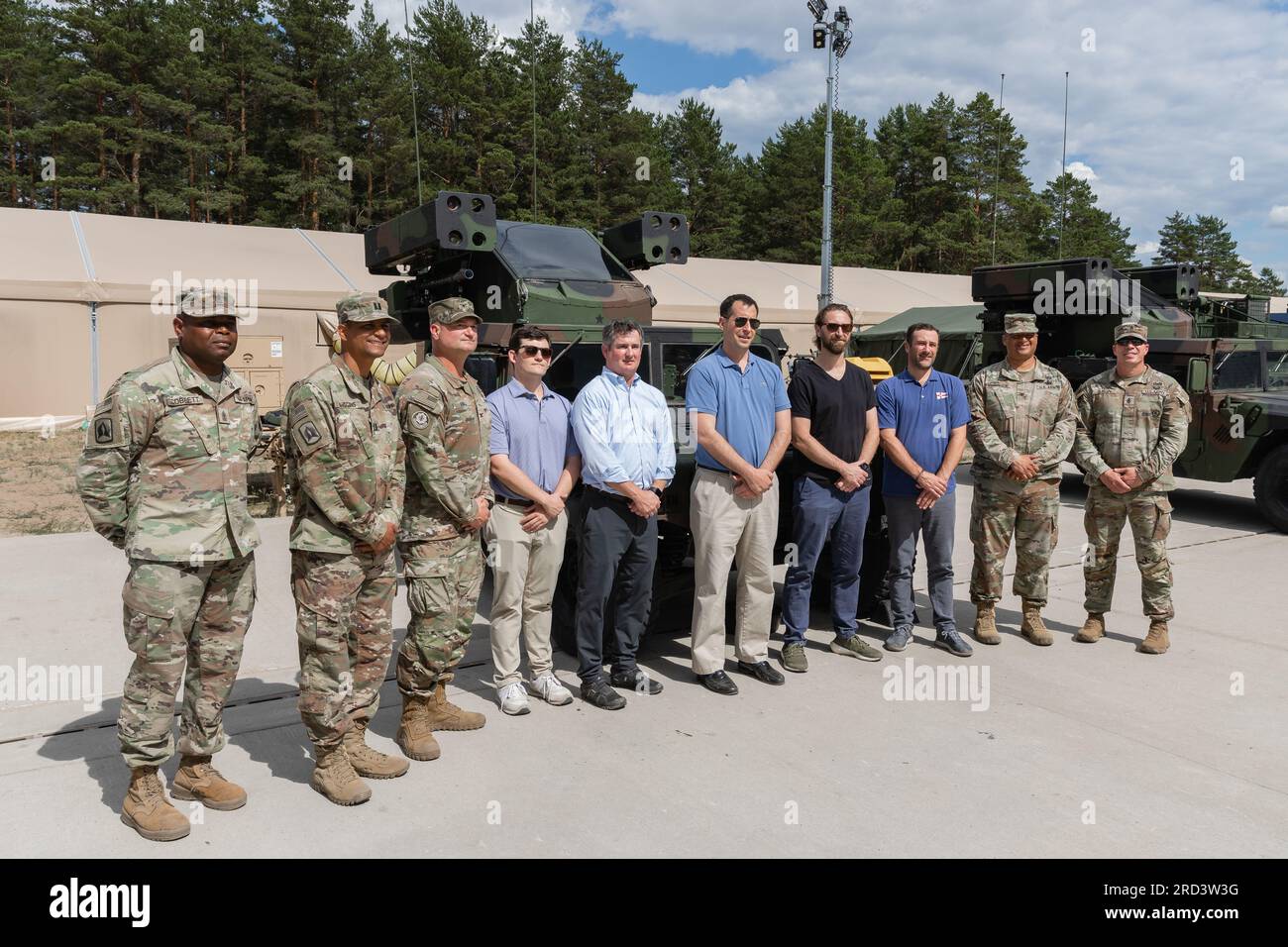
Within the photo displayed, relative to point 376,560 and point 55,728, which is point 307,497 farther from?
point 55,728

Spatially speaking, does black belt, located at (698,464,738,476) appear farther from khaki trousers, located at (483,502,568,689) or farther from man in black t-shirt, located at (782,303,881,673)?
khaki trousers, located at (483,502,568,689)

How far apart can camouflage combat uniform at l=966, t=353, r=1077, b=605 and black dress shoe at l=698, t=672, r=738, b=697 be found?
1.78 metres

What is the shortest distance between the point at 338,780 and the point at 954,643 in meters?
3.25

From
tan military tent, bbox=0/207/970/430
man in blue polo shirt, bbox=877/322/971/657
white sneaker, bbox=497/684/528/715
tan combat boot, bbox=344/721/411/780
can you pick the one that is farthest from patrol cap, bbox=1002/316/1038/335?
tan military tent, bbox=0/207/970/430

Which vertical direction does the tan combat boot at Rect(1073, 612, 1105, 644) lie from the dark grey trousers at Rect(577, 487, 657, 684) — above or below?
below

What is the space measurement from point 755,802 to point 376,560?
1.62 meters

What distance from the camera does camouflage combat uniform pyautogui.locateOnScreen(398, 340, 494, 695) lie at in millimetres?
3694

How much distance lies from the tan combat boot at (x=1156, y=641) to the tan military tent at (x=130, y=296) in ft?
30.9

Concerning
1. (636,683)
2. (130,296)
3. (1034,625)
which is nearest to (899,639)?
(1034,625)

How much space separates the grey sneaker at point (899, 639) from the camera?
16.6 ft

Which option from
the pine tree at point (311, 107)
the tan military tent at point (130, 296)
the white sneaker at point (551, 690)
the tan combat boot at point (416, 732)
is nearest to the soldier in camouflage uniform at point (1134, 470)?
the white sneaker at point (551, 690)

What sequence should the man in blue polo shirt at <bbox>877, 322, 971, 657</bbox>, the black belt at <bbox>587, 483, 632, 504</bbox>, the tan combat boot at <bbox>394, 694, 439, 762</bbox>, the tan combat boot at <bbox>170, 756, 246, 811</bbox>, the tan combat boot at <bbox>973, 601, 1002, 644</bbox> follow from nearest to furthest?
the tan combat boot at <bbox>170, 756, 246, 811</bbox>
the tan combat boot at <bbox>394, 694, 439, 762</bbox>
the black belt at <bbox>587, 483, 632, 504</bbox>
the man in blue polo shirt at <bbox>877, 322, 971, 657</bbox>
the tan combat boot at <bbox>973, 601, 1002, 644</bbox>

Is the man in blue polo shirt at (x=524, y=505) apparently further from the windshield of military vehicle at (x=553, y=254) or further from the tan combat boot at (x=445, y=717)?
the windshield of military vehicle at (x=553, y=254)
